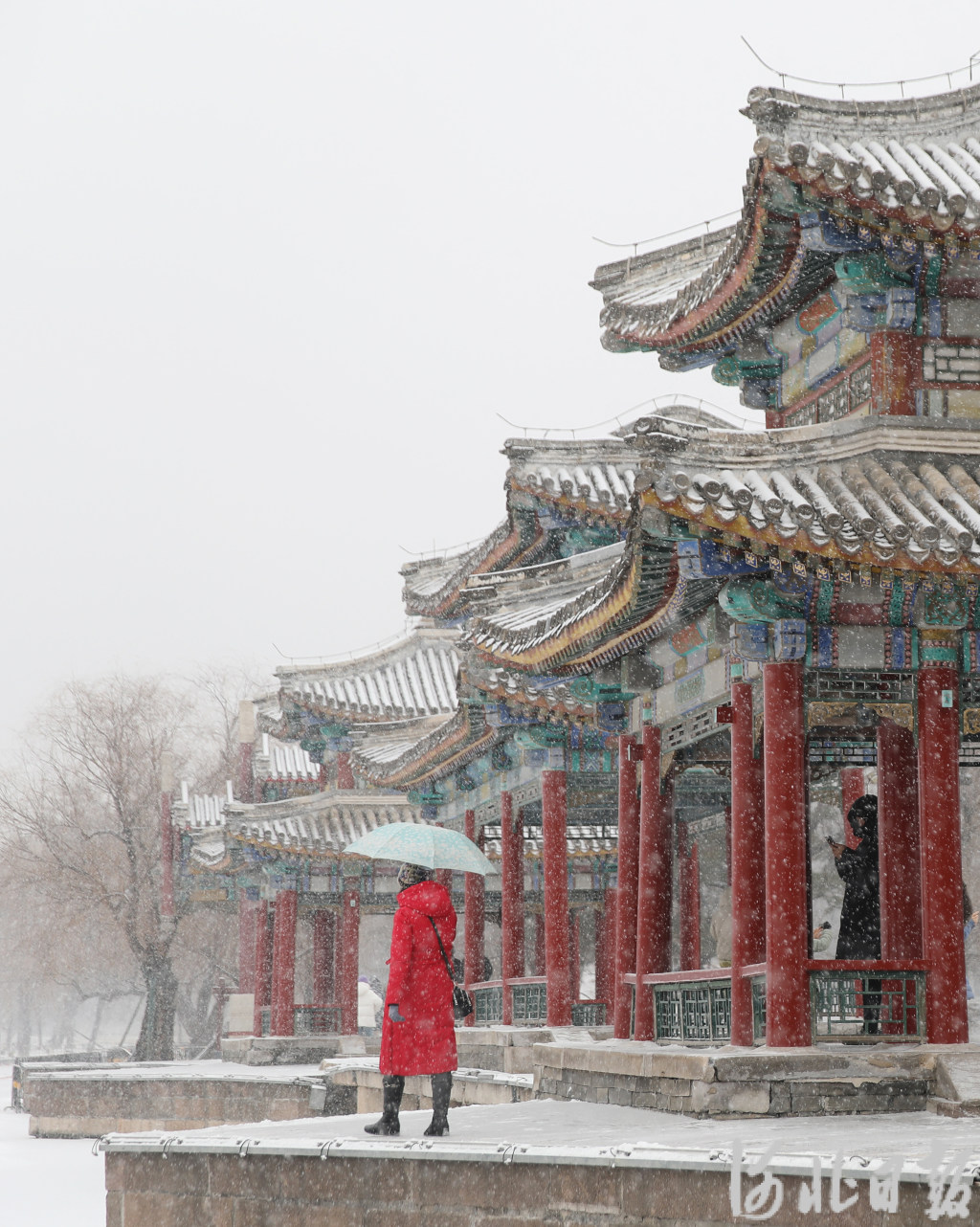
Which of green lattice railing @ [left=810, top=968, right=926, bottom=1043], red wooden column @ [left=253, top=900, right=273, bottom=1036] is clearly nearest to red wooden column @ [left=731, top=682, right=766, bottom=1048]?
green lattice railing @ [left=810, top=968, right=926, bottom=1043]

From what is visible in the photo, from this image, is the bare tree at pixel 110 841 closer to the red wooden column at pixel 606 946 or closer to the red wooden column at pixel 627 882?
the red wooden column at pixel 606 946

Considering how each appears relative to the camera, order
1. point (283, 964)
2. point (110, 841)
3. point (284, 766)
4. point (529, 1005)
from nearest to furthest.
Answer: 1. point (529, 1005)
2. point (283, 964)
3. point (284, 766)
4. point (110, 841)

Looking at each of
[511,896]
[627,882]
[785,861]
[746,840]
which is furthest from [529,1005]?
[785,861]

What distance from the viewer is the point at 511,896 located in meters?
19.6

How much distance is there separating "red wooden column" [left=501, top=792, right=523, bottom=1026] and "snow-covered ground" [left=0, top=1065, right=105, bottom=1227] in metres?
5.14

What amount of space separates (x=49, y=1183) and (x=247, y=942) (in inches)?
547

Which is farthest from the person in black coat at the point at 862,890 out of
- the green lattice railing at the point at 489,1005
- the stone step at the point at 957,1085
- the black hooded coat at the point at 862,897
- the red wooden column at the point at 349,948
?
the red wooden column at the point at 349,948

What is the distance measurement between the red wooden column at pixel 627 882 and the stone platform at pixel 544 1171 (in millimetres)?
2555

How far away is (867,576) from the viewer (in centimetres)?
1012

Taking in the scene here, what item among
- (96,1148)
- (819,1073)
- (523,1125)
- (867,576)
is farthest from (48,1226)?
(867,576)

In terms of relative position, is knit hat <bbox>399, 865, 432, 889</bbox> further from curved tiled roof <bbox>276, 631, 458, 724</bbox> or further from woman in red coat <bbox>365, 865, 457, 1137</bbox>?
curved tiled roof <bbox>276, 631, 458, 724</bbox>

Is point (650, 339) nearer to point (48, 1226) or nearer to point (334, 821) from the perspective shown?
point (48, 1226)

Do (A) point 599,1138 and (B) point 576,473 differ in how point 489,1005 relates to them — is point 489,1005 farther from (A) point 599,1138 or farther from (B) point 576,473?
(A) point 599,1138

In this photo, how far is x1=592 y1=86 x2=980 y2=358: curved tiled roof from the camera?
1043 cm
